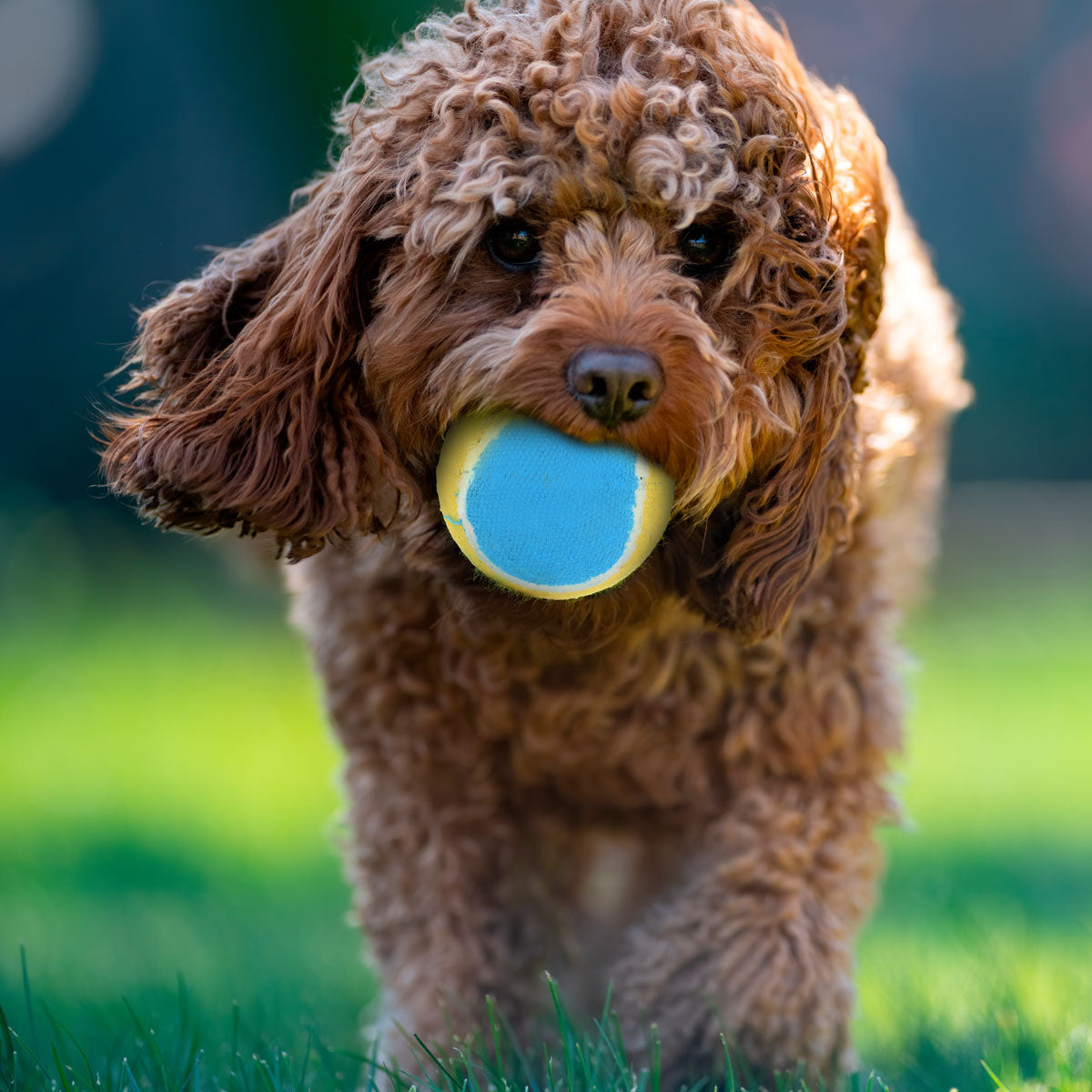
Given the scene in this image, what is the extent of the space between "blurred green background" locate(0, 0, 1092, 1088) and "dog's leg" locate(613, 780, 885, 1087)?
0.84ft

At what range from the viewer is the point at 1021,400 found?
10500 millimetres

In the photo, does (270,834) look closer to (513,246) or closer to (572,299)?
(513,246)

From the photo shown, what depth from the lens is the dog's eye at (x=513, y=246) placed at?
104 inches

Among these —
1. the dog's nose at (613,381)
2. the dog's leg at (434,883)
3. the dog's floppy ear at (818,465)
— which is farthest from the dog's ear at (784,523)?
the dog's leg at (434,883)

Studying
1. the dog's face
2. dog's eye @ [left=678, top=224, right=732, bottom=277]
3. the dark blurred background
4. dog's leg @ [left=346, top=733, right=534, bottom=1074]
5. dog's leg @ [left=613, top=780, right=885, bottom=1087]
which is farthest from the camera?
the dark blurred background

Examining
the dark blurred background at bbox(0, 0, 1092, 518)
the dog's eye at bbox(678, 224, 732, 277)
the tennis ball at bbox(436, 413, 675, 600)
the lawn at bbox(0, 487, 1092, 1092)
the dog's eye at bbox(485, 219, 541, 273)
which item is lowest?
the lawn at bbox(0, 487, 1092, 1092)

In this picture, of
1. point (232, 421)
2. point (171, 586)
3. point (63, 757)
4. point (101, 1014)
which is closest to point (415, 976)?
point (101, 1014)

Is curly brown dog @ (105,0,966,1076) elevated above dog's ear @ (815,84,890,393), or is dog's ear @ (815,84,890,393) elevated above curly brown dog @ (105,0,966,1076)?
dog's ear @ (815,84,890,393)

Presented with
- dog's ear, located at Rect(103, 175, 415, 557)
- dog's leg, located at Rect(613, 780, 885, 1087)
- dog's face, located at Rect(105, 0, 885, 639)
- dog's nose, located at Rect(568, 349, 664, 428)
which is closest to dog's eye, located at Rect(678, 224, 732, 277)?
dog's face, located at Rect(105, 0, 885, 639)

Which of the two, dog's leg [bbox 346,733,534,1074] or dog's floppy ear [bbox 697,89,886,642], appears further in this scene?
dog's leg [bbox 346,733,534,1074]

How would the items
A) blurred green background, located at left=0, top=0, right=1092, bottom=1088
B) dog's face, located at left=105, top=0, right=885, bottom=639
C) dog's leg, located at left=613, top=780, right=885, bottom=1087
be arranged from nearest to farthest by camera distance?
dog's face, located at left=105, top=0, right=885, bottom=639, dog's leg, located at left=613, top=780, right=885, bottom=1087, blurred green background, located at left=0, top=0, right=1092, bottom=1088

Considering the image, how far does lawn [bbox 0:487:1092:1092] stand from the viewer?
3178mm

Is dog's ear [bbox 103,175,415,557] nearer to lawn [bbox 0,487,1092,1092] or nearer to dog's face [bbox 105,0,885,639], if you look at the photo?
dog's face [bbox 105,0,885,639]

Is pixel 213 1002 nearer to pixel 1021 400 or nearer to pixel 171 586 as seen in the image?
pixel 171 586
